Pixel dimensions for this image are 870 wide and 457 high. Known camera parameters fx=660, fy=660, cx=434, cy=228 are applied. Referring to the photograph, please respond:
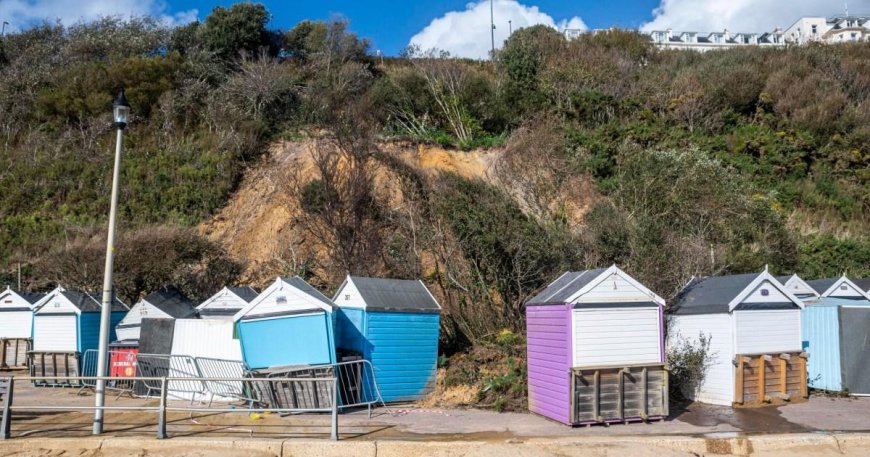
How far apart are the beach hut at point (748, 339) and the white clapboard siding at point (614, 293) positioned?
2615 mm

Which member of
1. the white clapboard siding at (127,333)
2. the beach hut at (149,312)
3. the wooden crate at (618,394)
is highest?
the beach hut at (149,312)

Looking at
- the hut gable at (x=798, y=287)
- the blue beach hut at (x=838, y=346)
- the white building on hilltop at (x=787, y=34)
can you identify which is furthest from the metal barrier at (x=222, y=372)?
the white building on hilltop at (x=787, y=34)

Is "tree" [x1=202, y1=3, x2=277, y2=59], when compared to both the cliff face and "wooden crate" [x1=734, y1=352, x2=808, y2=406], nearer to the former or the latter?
the cliff face

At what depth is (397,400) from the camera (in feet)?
44.4

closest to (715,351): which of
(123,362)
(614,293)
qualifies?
(614,293)

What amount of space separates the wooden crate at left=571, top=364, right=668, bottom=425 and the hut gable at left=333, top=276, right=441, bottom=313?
4.19 metres

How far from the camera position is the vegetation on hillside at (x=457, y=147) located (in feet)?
67.4

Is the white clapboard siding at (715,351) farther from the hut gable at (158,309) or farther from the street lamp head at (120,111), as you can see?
the hut gable at (158,309)

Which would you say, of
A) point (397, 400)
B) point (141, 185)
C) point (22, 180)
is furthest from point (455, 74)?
point (397, 400)

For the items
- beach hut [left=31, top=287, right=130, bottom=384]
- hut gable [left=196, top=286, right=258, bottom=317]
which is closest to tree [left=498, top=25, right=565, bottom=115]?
hut gable [left=196, top=286, right=258, bottom=317]

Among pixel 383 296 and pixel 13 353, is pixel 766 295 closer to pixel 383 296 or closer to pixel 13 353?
pixel 383 296

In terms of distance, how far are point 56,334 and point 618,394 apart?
14599 millimetres

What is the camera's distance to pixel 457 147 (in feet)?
103

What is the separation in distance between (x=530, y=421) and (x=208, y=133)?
26268mm
